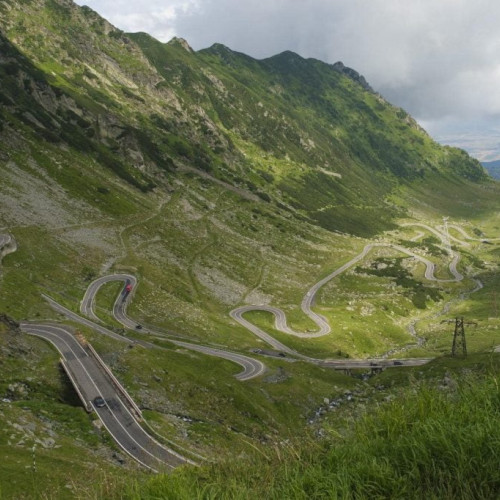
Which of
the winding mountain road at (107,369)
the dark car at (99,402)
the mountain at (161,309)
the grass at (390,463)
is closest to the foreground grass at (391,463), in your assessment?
the grass at (390,463)

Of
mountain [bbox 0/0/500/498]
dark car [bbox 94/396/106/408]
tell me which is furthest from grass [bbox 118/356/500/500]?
dark car [bbox 94/396/106/408]

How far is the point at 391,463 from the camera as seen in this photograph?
8.02 m

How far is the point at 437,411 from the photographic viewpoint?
8938mm

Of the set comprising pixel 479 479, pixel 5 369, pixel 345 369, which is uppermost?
pixel 479 479

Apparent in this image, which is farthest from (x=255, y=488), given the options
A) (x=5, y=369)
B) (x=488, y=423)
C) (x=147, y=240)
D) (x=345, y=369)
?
(x=147, y=240)

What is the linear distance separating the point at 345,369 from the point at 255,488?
87178 millimetres

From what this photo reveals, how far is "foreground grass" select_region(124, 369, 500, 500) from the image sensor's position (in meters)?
7.24

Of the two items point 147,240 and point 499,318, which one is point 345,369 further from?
point 147,240

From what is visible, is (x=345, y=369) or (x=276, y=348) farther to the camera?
(x=276, y=348)

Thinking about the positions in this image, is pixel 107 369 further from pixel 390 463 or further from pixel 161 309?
pixel 161 309

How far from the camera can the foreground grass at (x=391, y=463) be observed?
7238 millimetres

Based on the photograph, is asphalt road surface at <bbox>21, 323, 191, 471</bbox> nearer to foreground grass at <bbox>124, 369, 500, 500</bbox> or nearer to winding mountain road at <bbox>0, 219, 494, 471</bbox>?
winding mountain road at <bbox>0, 219, 494, 471</bbox>

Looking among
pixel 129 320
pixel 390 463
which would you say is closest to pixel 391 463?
pixel 390 463

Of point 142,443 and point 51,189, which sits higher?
point 51,189
